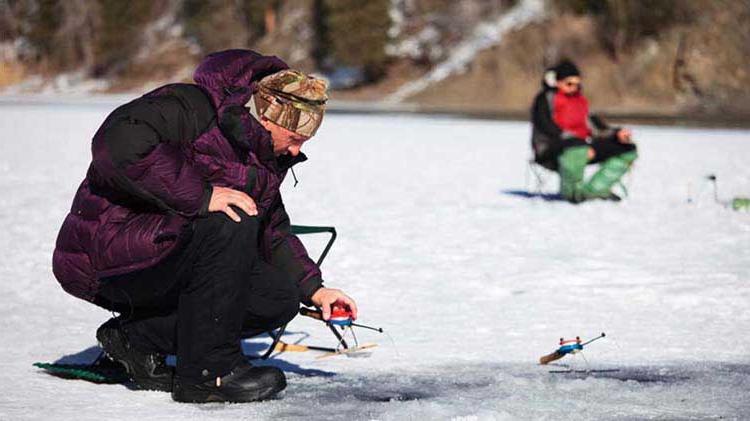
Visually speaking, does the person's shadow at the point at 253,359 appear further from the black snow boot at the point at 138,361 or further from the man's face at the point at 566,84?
the man's face at the point at 566,84

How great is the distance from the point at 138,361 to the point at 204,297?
0.52 meters

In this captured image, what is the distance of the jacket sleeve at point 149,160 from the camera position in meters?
4.02

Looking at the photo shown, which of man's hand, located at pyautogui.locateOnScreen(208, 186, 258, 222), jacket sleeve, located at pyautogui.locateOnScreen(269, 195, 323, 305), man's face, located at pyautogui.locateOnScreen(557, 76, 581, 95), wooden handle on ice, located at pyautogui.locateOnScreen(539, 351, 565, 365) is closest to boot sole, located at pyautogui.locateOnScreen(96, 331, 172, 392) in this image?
jacket sleeve, located at pyautogui.locateOnScreen(269, 195, 323, 305)

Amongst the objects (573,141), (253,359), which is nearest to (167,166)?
(253,359)

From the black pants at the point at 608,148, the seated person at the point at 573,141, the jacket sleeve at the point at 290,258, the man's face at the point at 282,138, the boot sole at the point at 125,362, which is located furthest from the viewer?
the black pants at the point at 608,148

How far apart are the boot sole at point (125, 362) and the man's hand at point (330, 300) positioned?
2.04 ft

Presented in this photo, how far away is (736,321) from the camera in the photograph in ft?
20.1

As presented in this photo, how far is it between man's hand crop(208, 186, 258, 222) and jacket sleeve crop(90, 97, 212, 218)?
0.02m

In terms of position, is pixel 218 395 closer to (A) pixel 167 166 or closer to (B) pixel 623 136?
(A) pixel 167 166

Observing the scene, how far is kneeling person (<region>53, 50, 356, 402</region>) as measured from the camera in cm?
406

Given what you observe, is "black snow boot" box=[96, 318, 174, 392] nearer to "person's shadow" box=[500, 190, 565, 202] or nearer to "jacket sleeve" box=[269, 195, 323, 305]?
"jacket sleeve" box=[269, 195, 323, 305]

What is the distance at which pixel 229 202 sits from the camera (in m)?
4.07

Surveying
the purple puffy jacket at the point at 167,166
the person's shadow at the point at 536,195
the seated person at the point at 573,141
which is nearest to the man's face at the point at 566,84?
the seated person at the point at 573,141

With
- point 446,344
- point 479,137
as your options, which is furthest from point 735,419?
point 479,137
